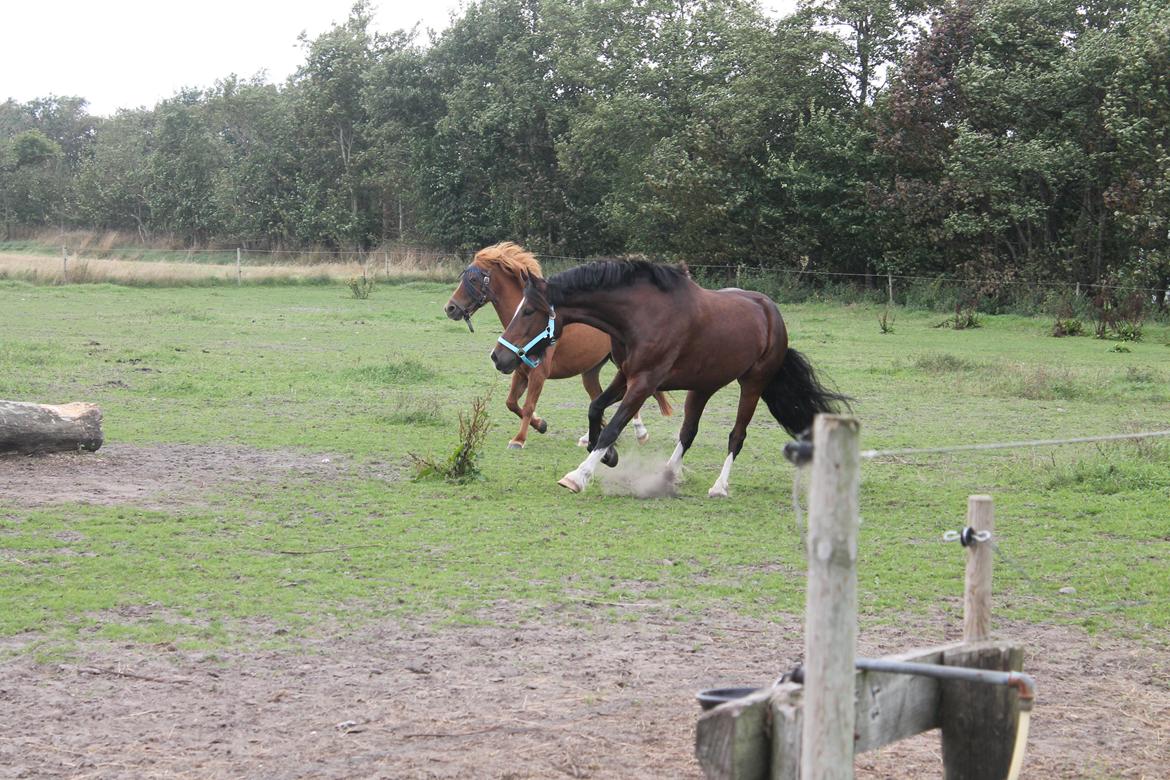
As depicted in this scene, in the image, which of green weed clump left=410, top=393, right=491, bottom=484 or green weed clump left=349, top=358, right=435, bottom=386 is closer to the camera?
green weed clump left=410, top=393, right=491, bottom=484

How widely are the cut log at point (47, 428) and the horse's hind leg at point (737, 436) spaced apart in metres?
5.25

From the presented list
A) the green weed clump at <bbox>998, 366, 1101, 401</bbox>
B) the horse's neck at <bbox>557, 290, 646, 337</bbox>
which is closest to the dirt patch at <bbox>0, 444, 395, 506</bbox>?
the horse's neck at <bbox>557, 290, 646, 337</bbox>

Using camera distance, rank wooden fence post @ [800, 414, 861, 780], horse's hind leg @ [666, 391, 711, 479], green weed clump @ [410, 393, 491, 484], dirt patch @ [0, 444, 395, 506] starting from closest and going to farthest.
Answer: wooden fence post @ [800, 414, 861, 780], dirt patch @ [0, 444, 395, 506], green weed clump @ [410, 393, 491, 484], horse's hind leg @ [666, 391, 711, 479]

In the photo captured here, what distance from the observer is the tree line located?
2958cm

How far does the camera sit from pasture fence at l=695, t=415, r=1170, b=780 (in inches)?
106

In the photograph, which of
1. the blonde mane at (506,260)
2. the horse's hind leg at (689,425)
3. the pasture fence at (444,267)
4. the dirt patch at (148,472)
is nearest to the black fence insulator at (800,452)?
the dirt patch at (148,472)

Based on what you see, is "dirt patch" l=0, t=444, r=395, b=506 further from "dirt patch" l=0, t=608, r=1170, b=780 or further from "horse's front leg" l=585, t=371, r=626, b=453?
"dirt patch" l=0, t=608, r=1170, b=780

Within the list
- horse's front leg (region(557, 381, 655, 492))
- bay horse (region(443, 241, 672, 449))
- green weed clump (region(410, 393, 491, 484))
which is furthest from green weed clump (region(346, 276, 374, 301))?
horse's front leg (region(557, 381, 655, 492))

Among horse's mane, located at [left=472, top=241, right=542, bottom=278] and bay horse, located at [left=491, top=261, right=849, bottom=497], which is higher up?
horse's mane, located at [left=472, top=241, right=542, bottom=278]

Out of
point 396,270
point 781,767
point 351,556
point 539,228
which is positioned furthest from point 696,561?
point 539,228

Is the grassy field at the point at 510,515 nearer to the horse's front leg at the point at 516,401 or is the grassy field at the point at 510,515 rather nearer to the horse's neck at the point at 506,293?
the horse's front leg at the point at 516,401

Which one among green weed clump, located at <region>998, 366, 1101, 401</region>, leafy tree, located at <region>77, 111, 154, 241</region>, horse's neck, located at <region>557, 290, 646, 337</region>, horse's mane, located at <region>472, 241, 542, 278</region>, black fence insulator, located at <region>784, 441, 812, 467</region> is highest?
leafy tree, located at <region>77, 111, 154, 241</region>

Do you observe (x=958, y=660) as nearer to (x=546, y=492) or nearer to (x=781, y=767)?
(x=781, y=767)

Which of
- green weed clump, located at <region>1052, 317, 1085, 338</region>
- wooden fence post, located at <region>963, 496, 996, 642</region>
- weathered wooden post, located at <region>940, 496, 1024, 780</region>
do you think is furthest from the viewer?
green weed clump, located at <region>1052, 317, 1085, 338</region>
